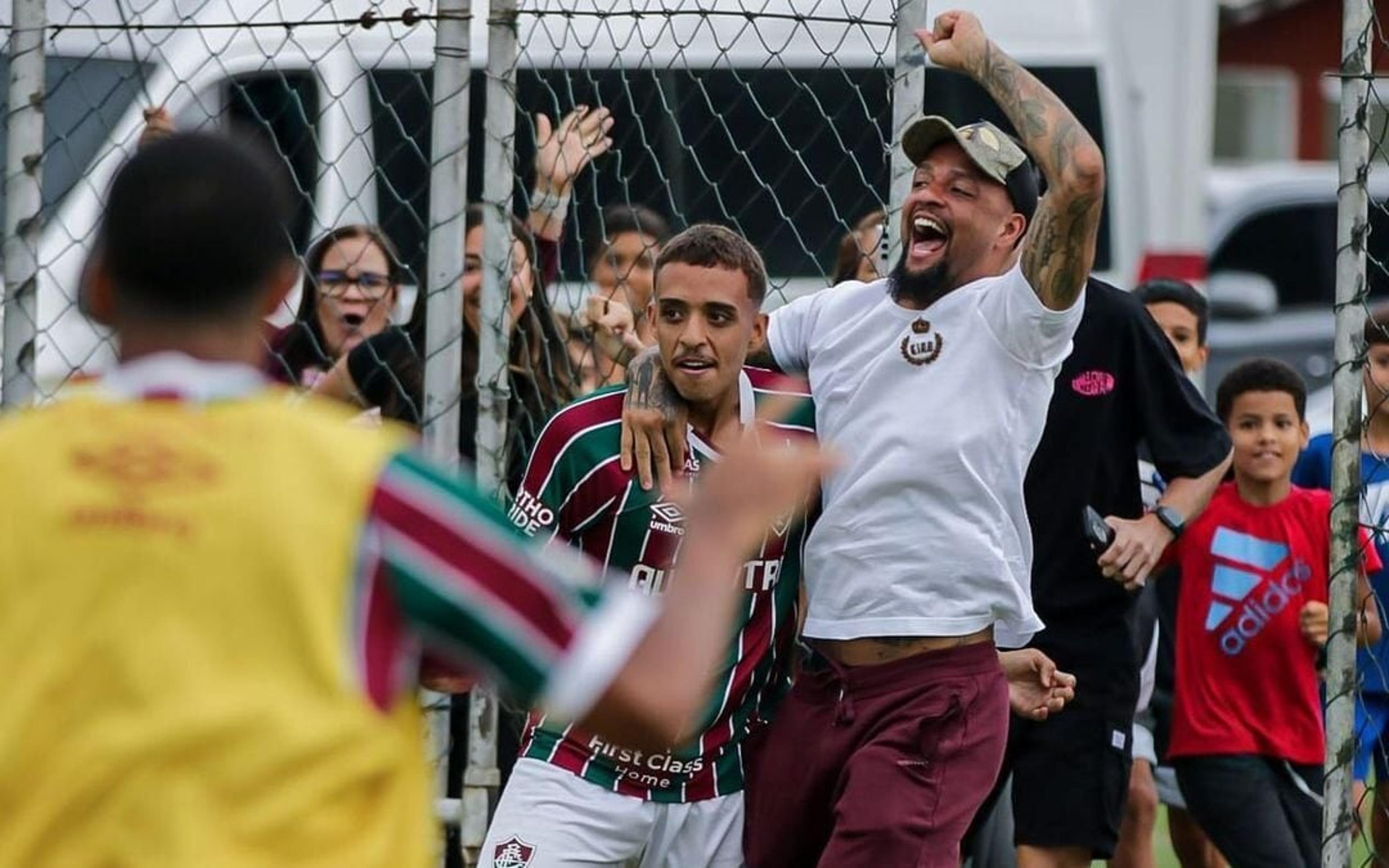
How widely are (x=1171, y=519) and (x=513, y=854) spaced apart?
1630 mm

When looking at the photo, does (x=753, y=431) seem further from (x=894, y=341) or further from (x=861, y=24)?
(x=861, y=24)

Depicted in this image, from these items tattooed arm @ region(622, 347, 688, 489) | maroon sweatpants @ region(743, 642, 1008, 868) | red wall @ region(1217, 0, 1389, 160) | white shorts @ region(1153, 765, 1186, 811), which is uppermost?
red wall @ region(1217, 0, 1389, 160)

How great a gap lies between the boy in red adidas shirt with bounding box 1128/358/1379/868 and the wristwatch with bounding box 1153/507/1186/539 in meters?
0.83

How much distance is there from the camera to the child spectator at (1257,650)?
6.06 m

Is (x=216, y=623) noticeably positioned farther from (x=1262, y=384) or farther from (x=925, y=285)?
(x=1262, y=384)

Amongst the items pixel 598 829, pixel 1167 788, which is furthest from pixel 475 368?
pixel 1167 788

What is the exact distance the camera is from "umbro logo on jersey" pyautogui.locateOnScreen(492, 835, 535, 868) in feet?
15.5

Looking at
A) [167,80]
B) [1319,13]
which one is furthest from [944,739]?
[1319,13]

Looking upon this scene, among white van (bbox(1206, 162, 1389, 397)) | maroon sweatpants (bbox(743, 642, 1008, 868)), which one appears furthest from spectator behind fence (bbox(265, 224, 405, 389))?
white van (bbox(1206, 162, 1389, 397))

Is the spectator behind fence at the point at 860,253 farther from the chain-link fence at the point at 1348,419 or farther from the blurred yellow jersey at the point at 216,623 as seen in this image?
the blurred yellow jersey at the point at 216,623

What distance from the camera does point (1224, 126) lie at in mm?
29438

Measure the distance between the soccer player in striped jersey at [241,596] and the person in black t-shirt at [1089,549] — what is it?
3.04m

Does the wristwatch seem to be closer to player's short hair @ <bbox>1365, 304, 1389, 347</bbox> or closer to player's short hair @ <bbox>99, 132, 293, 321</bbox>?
player's short hair @ <bbox>1365, 304, 1389, 347</bbox>

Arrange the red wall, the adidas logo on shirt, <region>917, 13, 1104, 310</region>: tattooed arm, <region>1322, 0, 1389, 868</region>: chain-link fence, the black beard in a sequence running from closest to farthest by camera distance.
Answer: <region>917, 13, 1104, 310</region>: tattooed arm
the black beard
<region>1322, 0, 1389, 868</region>: chain-link fence
the adidas logo on shirt
the red wall
